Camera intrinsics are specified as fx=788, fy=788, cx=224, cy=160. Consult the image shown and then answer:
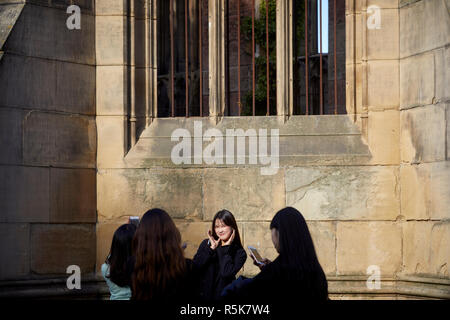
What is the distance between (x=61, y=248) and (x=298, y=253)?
12.7 ft

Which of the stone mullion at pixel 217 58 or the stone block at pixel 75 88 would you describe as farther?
the stone mullion at pixel 217 58

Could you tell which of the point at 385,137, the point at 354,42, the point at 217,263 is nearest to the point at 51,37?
the point at 354,42

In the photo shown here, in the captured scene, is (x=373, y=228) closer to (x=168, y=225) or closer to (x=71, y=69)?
(x=71, y=69)

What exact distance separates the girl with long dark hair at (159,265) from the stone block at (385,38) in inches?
149

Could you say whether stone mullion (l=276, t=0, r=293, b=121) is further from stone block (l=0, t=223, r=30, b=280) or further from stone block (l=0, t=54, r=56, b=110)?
stone block (l=0, t=223, r=30, b=280)

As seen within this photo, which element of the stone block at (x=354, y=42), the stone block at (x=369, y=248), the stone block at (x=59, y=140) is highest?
the stone block at (x=354, y=42)

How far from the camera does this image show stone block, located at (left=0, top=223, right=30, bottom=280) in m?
6.32

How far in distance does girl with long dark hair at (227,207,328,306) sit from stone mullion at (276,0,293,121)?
12.6 ft

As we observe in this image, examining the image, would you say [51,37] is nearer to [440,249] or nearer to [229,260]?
[229,260]

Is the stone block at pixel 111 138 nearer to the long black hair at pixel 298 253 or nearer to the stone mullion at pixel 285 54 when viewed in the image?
the stone mullion at pixel 285 54

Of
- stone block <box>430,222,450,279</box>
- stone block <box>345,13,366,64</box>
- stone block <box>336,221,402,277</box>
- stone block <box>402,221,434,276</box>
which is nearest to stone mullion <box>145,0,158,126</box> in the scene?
stone block <box>345,13,366,64</box>

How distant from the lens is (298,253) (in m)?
3.29

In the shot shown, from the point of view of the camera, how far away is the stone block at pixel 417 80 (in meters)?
6.41

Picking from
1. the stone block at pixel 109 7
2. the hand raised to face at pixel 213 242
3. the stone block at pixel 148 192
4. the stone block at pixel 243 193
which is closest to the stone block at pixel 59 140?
the stone block at pixel 148 192
